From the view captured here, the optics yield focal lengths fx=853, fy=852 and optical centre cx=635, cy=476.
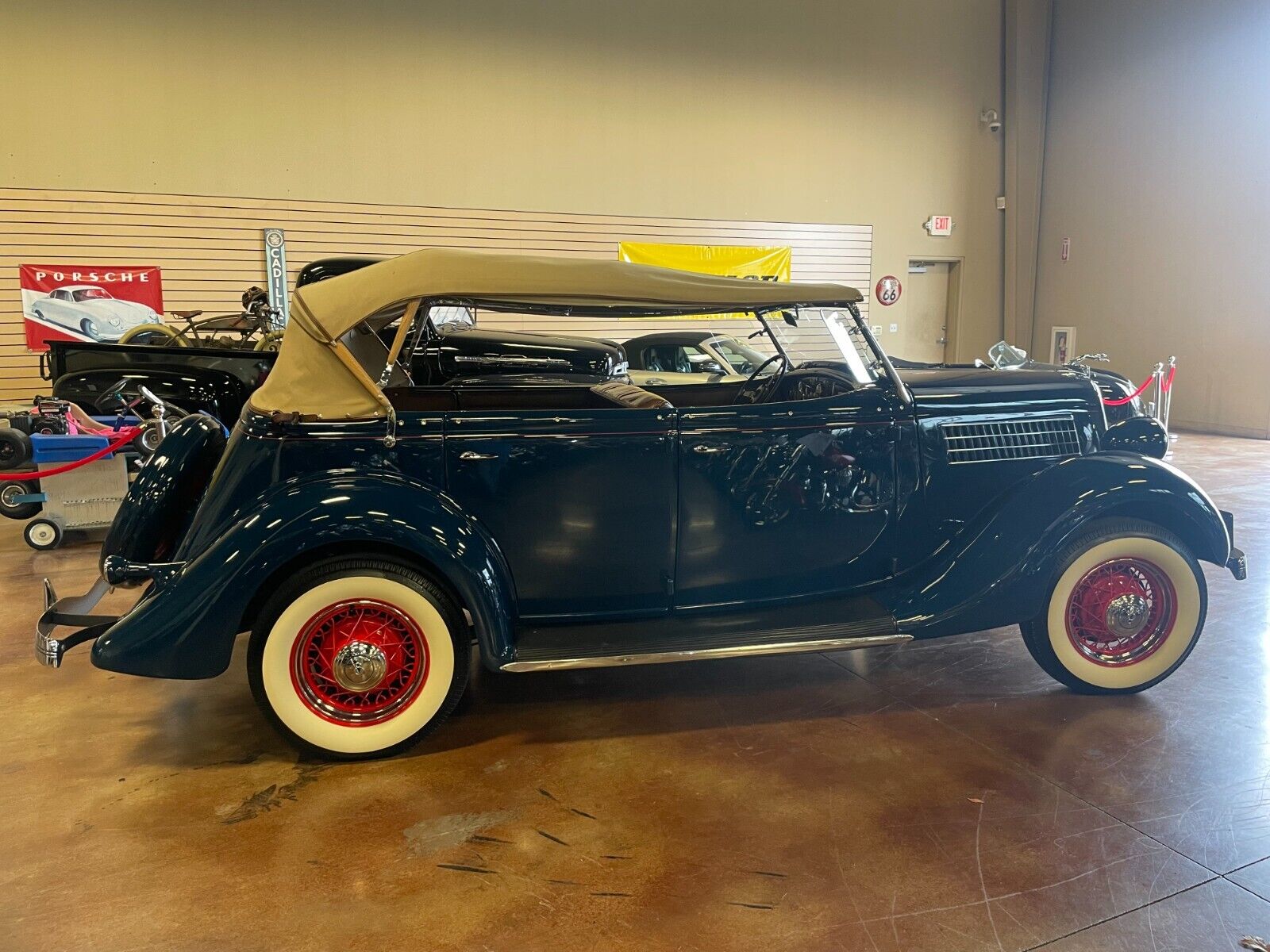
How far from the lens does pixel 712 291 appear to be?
312 centimetres

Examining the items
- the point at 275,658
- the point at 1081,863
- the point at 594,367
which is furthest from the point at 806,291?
the point at 594,367

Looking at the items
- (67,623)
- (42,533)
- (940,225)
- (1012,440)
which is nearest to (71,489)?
(42,533)

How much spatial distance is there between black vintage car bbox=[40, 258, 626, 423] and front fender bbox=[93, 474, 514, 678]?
3430 millimetres

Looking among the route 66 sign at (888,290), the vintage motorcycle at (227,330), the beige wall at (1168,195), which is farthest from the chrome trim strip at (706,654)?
the route 66 sign at (888,290)

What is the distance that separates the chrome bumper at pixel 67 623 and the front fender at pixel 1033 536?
2.86 m

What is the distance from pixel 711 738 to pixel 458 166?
9.20m

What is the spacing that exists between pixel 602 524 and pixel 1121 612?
2.04 metres

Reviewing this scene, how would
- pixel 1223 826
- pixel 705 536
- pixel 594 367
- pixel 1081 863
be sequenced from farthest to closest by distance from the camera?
1. pixel 594 367
2. pixel 705 536
3. pixel 1223 826
4. pixel 1081 863

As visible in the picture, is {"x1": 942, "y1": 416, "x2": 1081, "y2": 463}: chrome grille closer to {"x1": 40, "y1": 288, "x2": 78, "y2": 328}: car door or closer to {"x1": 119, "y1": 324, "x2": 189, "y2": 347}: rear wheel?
{"x1": 119, "y1": 324, "x2": 189, "y2": 347}: rear wheel

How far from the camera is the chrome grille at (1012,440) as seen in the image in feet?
11.3

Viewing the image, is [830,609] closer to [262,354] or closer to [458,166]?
[262,354]

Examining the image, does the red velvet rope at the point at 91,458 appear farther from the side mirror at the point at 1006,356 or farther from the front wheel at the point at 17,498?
the side mirror at the point at 1006,356

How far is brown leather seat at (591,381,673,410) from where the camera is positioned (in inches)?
124

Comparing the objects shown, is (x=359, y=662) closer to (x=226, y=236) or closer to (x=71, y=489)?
(x=71, y=489)
